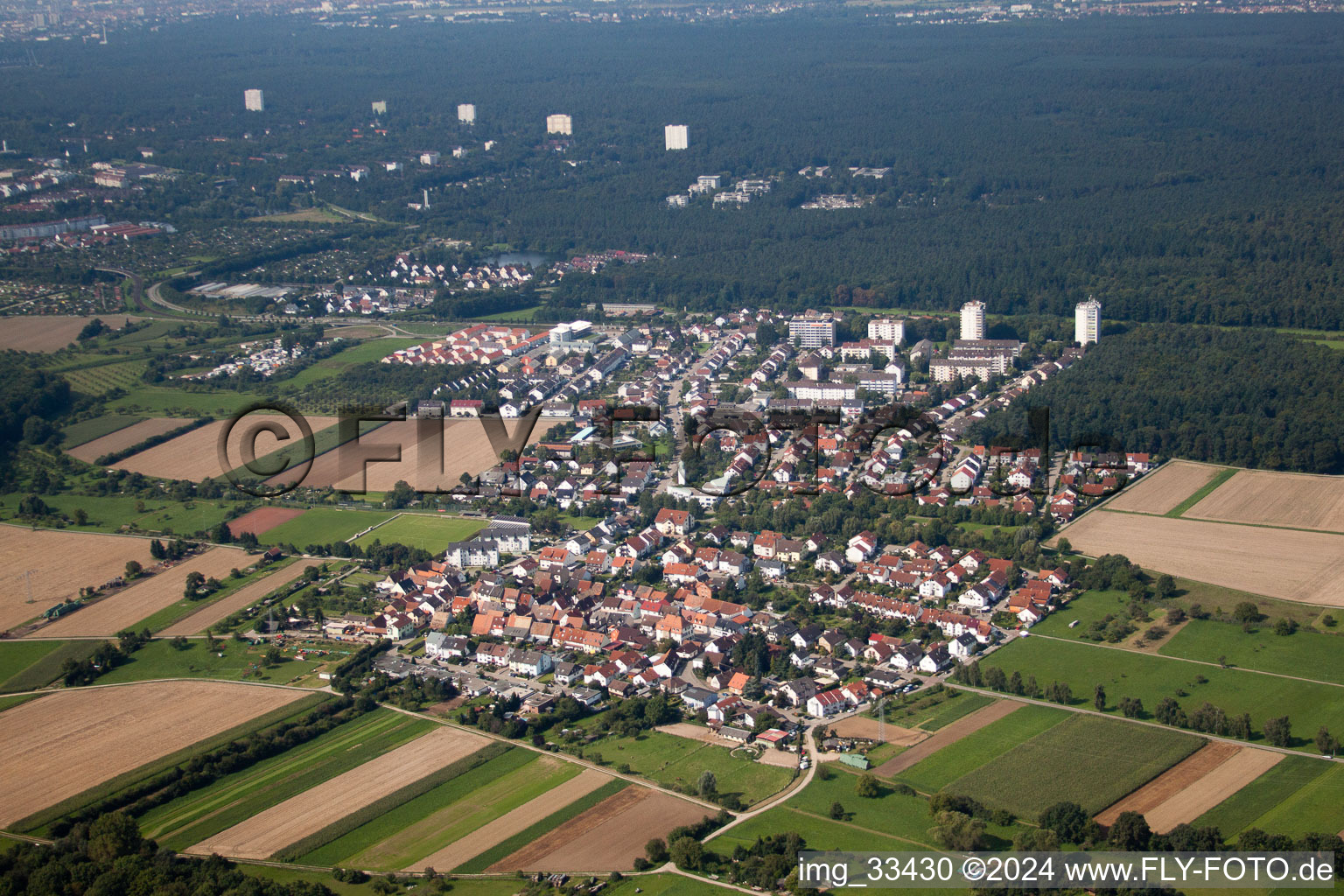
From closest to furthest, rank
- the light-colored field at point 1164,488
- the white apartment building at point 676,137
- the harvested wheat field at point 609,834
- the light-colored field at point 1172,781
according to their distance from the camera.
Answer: the harvested wheat field at point 609,834 → the light-colored field at point 1172,781 → the light-colored field at point 1164,488 → the white apartment building at point 676,137

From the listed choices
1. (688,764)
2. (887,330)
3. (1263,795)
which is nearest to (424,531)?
(688,764)

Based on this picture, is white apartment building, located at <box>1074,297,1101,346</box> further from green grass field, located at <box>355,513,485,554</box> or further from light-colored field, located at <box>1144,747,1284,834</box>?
light-colored field, located at <box>1144,747,1284,834</box>

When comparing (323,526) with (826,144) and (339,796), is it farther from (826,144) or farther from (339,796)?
(826,144)

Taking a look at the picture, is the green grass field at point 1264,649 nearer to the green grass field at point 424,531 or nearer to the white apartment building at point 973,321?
the green grass field at point 424,531

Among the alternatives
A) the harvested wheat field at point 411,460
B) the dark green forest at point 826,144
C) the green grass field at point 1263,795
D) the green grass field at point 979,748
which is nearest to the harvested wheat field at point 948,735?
the green grass field at point 979,748

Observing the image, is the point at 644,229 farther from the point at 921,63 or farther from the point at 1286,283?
the point at 921,63

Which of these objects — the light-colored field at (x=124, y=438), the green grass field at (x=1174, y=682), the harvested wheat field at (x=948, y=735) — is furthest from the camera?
the light-colored field at (x=124, y=438)
